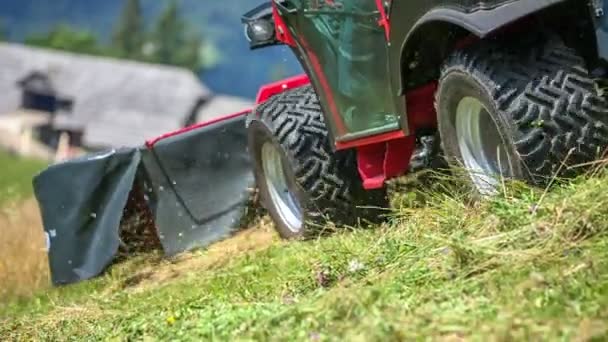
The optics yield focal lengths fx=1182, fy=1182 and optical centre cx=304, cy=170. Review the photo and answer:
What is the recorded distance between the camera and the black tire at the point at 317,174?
7.70 meters

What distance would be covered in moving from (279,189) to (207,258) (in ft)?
2.42

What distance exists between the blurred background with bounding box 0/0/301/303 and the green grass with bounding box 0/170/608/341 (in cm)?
1228

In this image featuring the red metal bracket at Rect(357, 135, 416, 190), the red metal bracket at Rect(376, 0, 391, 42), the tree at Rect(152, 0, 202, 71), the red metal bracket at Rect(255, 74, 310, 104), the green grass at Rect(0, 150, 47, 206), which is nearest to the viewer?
the red metal bracket at Rect(376, 0, 391, 42)

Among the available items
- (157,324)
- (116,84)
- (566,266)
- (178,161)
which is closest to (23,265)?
(178,161)

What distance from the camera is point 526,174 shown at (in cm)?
536

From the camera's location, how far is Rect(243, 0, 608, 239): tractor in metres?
5.25

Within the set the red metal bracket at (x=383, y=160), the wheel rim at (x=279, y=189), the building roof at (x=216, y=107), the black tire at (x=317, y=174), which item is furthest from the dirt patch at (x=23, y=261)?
the building roof at (x=216, y=107)

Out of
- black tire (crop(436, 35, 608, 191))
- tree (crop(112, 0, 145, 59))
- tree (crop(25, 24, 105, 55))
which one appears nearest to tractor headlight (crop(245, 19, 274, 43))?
black tire (crop(436, 35, 608, 191))

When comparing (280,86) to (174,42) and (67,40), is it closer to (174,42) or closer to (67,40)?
(174,42)

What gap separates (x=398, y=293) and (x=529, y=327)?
91cm

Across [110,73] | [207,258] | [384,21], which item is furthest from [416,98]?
[110,73]

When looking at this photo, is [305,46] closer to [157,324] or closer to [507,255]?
[157,324]

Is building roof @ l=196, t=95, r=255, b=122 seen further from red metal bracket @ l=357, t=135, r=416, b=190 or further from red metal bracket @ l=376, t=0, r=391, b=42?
red metal bracket @ l=376, t=0, r=391, b=42

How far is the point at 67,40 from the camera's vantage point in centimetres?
10362
